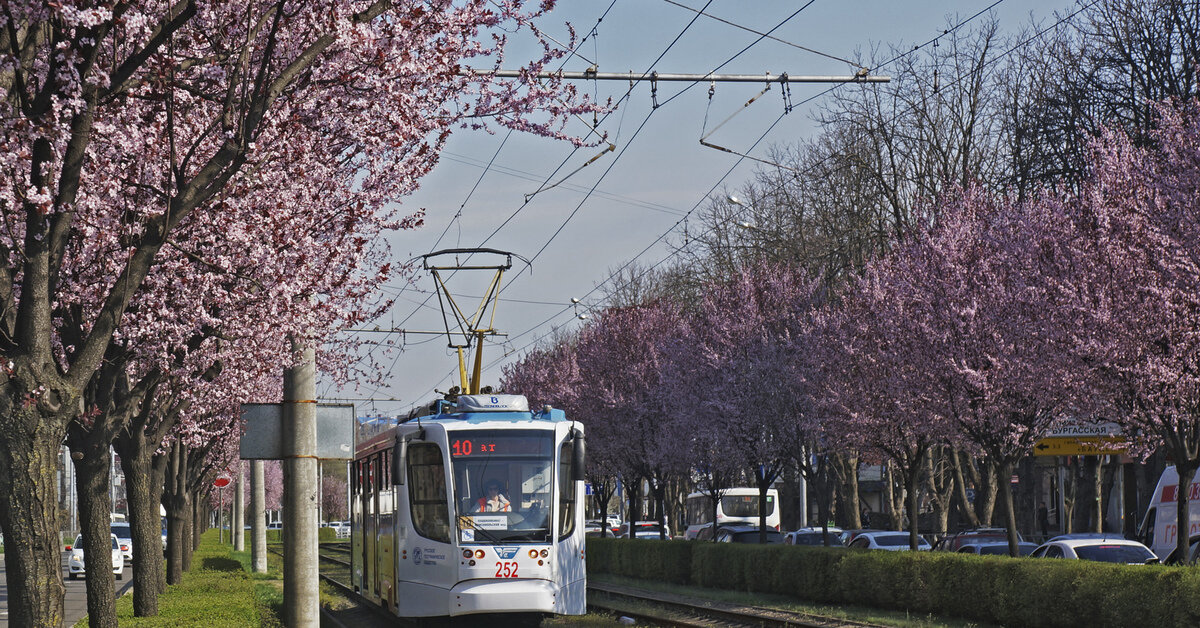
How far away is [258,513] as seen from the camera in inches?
1334

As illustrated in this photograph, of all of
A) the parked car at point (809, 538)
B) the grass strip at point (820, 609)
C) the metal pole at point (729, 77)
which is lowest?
the grass strip at point (820, 609)

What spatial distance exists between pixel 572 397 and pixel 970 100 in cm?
1766

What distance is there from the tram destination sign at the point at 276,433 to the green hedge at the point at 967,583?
940 centimetres

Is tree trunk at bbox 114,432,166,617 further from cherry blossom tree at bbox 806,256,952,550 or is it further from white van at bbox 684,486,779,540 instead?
white van at bbox 684,486,779,540

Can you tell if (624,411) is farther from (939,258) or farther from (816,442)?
(939,258)

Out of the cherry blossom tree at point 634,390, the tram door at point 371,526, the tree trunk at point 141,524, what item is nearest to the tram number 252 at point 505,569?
the tram door at point 371,526

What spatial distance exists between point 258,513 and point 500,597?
666 inches

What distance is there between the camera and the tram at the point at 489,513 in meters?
18.5

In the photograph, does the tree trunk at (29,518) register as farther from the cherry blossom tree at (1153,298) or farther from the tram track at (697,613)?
the cherry blossom tree at (1153,298)

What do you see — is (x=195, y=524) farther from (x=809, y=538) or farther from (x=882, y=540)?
(x=882, y=540)

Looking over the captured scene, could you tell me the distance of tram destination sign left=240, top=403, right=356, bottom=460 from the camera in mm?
13047

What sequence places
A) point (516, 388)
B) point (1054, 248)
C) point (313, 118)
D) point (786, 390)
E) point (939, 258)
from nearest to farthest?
point (313, 118) → point (1054, 248) → point (939, 258) → point (786, 390) → point (516, 388)

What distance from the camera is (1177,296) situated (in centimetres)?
1908

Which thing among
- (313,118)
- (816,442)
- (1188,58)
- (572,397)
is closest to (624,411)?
(572,397)
